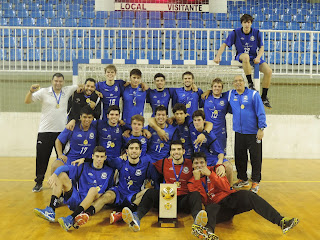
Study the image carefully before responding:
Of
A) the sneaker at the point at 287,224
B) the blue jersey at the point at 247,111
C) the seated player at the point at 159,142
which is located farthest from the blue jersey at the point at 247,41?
the sneaker at the point at 287,224

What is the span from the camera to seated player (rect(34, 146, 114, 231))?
3912 mm

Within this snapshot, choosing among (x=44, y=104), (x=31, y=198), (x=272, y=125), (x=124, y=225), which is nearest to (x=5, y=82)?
(x=44, y=104)

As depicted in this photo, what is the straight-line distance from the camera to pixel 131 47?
8898 millimetres

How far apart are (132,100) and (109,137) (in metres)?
0.87

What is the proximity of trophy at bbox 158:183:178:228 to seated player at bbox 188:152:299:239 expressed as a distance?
13.6 inches

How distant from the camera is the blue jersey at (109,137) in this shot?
4.88 meters

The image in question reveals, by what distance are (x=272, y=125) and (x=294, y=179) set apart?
2663mm

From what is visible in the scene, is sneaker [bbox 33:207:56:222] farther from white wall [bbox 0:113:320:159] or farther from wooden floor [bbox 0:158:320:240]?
white wall [bbox 0:113:320:159]

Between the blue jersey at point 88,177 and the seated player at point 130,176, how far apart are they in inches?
4.9

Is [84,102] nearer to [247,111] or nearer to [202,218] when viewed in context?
[247,111]

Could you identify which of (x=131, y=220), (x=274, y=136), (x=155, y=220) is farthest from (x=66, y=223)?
(x=274, y=136)

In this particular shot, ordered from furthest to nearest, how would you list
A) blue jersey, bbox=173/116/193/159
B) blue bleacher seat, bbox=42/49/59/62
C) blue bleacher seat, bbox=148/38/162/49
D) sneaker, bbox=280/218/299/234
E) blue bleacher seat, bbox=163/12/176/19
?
blue bleacher seat, bbox=163/12/176/19 < blue bleacher seat, bbox=148/38/162/49 < blue bleacher seat, bbox=42/49/59/62 < blue jersey, bbox=173/116/193/159 < sneaker, bbox=280/218/299/234

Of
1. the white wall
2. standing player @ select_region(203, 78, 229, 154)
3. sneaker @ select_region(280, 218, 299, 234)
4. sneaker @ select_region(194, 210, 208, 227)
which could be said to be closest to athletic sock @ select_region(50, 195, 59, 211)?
sneaker @ select_region(194, 210, 208, 227)

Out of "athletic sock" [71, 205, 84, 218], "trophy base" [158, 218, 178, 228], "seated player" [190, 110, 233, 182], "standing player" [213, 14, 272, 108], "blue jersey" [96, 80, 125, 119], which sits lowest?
"trophy base" [158, 218, 178, 228]
